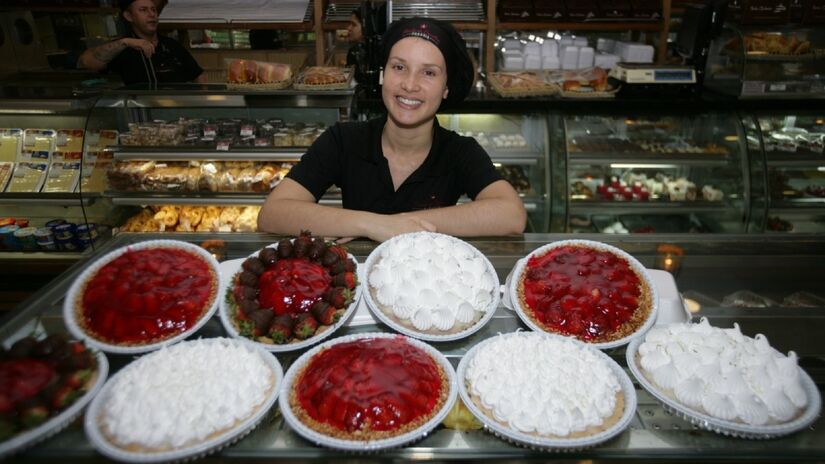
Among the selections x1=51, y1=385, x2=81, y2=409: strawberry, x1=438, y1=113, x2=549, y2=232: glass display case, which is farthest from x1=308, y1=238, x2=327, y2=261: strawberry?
x1=438, y1=113, x2=549, y2=232: glass display case

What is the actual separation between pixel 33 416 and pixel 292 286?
715 millimetres

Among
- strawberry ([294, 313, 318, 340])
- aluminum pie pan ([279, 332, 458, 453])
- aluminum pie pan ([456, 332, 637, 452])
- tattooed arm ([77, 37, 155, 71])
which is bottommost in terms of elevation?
aluminum pie pan ([456, 332, 637, 452])

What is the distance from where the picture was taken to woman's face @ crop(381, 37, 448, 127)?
2.43 m

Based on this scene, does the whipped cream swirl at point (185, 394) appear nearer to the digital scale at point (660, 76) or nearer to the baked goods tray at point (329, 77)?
the baked goods tray at point (329, 77)

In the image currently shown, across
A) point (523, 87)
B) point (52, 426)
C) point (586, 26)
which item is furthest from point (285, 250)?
point (586, 26)

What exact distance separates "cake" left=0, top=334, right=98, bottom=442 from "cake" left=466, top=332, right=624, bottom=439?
100 cm

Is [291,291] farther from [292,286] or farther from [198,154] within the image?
[198,154]

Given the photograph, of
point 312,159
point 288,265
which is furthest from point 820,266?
point 312,159

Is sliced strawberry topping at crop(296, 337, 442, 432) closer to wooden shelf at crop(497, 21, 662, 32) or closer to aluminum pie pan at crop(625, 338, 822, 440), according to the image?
aluminum pie pan at crop(625, 338, 822, 440)

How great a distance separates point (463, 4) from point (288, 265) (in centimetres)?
494

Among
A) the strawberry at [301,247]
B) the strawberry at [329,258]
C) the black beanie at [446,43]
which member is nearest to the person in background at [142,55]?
the black beanie at [446,43]

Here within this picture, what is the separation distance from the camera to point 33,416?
117 centimetres

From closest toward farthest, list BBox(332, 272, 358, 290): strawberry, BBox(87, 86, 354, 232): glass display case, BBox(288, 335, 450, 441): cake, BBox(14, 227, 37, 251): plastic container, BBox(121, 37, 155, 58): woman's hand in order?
BBox(288, 335, 450, 441): cake
BBox(332, 272, 358, 290): strawberry
BBox(87, 86, 354, 232): glass display case
BBox(14, 227, 37, 251): plastic container
BBox(121, 37, 155, 58): woman's hand

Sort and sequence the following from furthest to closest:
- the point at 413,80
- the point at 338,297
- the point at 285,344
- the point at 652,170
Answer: the point at 652,170
the point at 413,80
the point at 338,297
the point at 285,344
